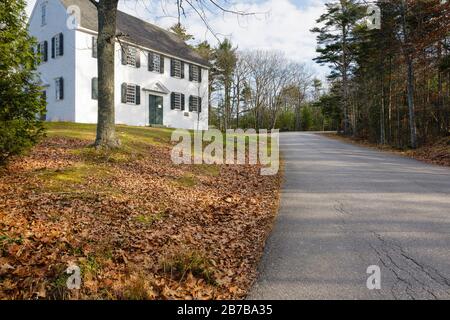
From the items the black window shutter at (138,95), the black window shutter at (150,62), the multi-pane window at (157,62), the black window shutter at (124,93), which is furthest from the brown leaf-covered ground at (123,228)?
the multi-pane window at (157,62)

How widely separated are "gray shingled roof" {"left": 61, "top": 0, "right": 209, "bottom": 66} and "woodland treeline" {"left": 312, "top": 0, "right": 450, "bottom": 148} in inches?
555

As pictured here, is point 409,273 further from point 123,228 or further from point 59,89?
point 59,89

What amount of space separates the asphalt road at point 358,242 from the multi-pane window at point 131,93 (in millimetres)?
17612

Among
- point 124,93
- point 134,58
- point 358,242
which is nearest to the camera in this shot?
point 358,242

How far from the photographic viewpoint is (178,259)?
4.34m

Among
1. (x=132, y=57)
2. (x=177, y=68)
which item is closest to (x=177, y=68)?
(x=177, y=68)

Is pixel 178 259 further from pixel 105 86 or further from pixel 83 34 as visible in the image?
pixel 83 34

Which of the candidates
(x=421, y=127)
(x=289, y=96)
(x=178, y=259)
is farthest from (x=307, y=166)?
(x=289, y=96)

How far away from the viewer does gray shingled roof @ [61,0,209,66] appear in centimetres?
2238

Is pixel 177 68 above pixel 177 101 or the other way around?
above

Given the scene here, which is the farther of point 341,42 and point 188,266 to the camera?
point 341,42

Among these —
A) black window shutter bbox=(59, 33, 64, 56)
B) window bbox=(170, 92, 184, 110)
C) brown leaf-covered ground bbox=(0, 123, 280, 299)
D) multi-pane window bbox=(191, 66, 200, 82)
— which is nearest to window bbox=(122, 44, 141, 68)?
black window shutter bbox=(59, 33, 64, 56)

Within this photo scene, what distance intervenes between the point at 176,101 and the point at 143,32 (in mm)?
6061

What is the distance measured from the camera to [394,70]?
26547 mm
